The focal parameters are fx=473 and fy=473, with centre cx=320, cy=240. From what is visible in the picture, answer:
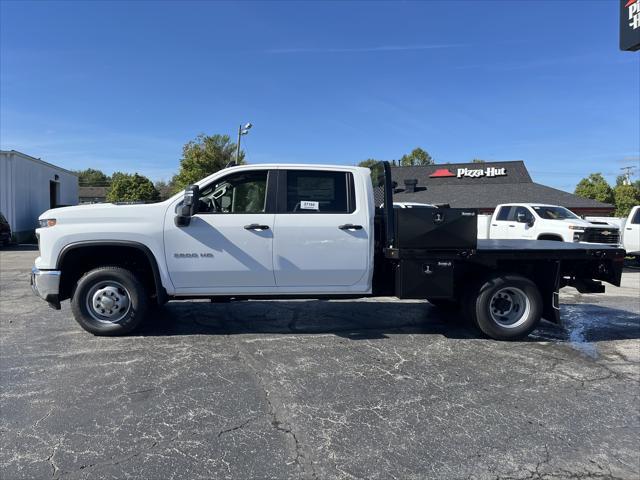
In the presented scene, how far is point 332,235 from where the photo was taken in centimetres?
555

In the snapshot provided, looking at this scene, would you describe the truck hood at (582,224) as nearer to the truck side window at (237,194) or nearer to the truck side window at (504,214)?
the truck side window at (504,214)

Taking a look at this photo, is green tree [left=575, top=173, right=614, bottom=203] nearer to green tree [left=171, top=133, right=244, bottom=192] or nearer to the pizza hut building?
the pizza hut building

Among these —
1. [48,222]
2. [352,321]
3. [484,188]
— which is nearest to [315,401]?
[352,321]

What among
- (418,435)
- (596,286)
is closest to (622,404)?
(418,435)

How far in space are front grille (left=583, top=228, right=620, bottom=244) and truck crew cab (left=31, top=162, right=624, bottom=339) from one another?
24.6ft

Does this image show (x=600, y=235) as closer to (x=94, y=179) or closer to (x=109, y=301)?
(x=109, y=301)

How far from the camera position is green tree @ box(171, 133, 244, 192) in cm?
3834

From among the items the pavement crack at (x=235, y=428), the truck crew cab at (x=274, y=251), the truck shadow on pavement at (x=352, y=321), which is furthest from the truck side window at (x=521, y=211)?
the pavement crack at (x=235, y=428)

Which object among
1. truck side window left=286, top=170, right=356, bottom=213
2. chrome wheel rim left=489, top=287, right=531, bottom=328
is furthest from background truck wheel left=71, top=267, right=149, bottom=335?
chrome wheel rim left=489, top=287, right=531, bottom=328

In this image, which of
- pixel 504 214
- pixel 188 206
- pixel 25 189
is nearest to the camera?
pixel 188 206

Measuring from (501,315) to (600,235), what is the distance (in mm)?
8499

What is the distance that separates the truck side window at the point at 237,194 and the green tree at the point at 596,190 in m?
47.1

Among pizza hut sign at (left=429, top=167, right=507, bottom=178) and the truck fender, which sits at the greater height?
pizza hut sign at (left=429, top=167, right=507, bottom=178)

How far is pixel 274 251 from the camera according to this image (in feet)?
18.1
